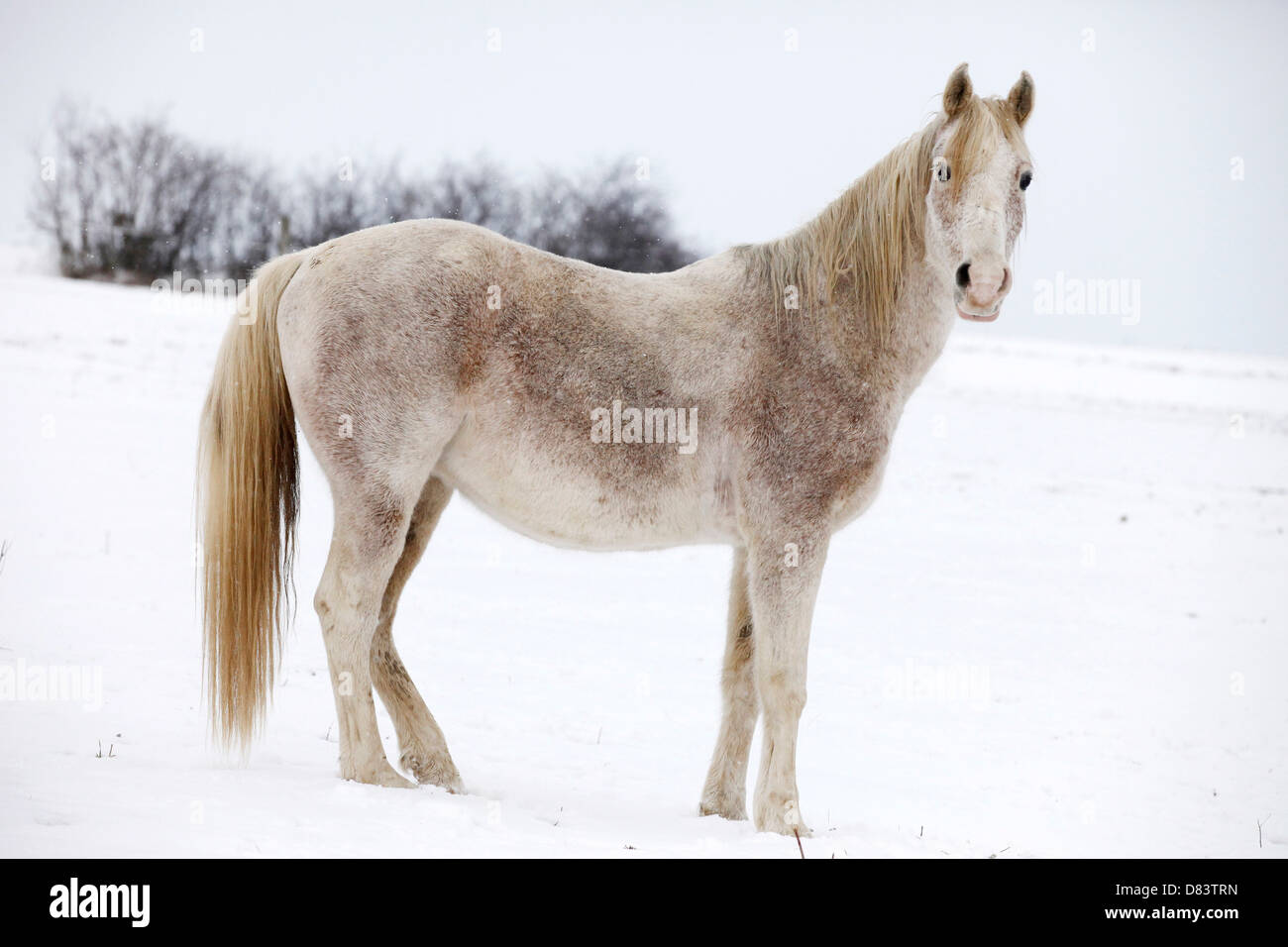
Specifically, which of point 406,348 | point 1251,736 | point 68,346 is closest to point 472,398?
point 406,348

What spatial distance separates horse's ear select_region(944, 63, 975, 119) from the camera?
4785mm

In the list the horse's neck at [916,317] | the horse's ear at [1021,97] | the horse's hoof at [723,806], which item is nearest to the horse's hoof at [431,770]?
the horse's hoof at [723,806]

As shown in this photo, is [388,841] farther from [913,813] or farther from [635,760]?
[913,813]

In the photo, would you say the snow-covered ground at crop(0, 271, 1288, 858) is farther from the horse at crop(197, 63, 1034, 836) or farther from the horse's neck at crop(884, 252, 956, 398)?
the horse's neck at crop(884, 252, 956, 398)

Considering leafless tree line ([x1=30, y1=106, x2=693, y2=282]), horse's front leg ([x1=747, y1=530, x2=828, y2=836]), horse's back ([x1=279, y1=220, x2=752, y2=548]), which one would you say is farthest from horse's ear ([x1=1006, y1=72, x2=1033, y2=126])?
leafless tree line ([x1=30, y1=106, x2=693, y2=282])

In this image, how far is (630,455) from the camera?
192 inches

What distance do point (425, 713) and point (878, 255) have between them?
9.51 ft

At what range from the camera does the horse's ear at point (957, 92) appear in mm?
4785

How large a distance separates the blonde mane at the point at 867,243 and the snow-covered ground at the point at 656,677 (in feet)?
7.62

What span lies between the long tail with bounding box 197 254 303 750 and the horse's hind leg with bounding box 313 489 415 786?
263mm

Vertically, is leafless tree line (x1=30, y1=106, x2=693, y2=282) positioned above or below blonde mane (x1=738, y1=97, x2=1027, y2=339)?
above

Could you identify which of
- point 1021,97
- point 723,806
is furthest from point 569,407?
point 1021,97

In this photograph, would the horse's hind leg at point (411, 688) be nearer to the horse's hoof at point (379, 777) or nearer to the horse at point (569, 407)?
the horse at point (569, 407)

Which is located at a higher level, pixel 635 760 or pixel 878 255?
pixel 878 255
